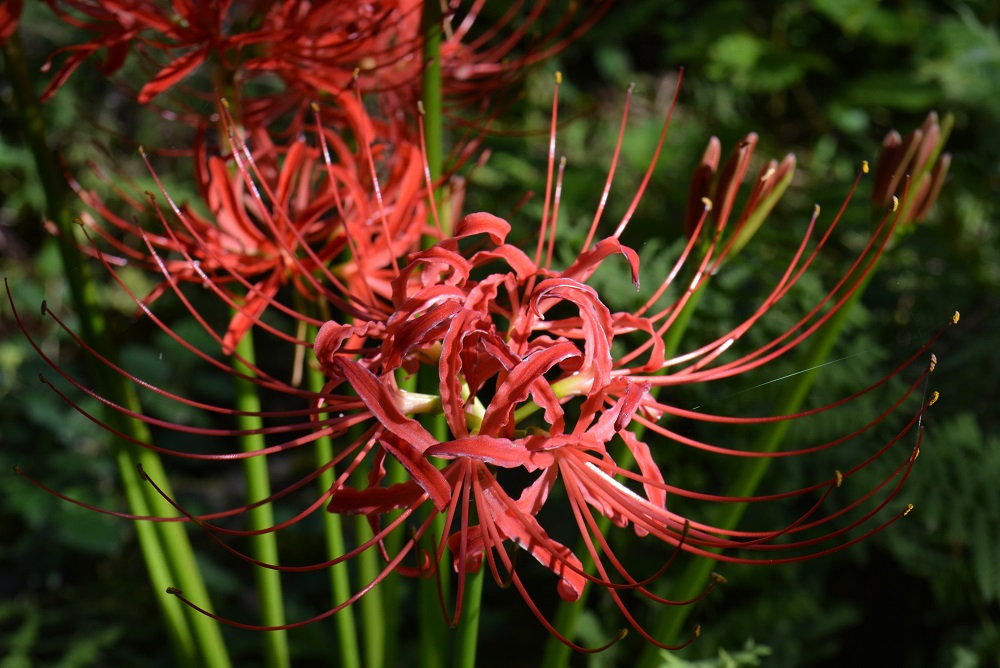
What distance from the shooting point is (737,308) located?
1609mm

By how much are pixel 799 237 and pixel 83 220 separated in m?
1.15

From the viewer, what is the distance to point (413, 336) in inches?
24.4

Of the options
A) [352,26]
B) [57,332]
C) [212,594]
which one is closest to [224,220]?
[352,26]

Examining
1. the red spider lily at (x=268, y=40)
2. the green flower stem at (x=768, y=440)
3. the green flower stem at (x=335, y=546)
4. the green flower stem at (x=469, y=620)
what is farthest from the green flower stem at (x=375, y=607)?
the red spider lily at (x=268, y=40)

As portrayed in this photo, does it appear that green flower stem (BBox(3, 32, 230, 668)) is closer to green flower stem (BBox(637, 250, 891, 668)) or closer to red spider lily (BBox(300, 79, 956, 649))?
red spider lily (BBox(300, 79, 956, 649))

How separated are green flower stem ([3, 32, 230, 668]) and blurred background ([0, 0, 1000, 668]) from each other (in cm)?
12

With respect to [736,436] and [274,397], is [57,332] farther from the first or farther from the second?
[736,436]

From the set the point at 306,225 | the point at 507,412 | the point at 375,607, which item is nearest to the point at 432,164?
the point at 306,225

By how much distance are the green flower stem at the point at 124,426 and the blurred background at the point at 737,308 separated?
12cm

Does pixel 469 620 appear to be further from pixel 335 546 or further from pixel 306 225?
pixel 306 225

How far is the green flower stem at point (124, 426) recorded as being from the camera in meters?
0.86

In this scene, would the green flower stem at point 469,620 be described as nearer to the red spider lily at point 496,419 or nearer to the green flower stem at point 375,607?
the red spider lily at point 496,419

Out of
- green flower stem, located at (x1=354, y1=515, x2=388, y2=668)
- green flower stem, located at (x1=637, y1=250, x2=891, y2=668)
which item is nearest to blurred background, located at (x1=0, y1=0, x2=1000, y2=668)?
green flower stem, located at (x1=637, y1=250, x2=891, y2=668)

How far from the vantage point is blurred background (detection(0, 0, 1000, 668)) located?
1.35 metres
